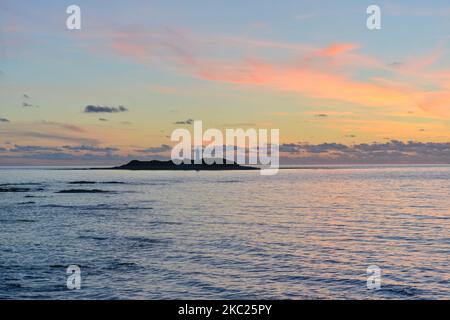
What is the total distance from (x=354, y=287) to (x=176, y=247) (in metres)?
15.7

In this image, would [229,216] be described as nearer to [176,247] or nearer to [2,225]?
[176,247]

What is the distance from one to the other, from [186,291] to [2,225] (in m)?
35.2

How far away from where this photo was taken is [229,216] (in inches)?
2256

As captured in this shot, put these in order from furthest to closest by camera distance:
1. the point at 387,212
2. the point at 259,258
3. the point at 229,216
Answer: the point at 387,212 < the point at 229,216 < the point at 259,258

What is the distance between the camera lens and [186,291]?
22.5 meters

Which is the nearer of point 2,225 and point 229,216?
point 2,225
